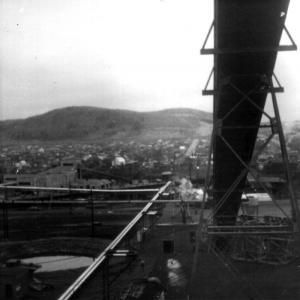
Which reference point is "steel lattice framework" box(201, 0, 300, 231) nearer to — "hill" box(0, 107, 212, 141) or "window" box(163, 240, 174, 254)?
"window" box(163, 240, 174, 254)

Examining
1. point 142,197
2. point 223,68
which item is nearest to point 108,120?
point 142,197

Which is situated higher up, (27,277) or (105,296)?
(105,296)

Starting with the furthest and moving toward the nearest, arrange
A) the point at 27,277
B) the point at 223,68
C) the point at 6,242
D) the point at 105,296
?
1. the point at 6,242
2. the point at 27,277
3. the point at 223,68
4. the point at 105,296

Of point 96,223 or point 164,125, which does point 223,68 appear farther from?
point 96,223

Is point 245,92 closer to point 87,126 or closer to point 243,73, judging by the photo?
point 243,73

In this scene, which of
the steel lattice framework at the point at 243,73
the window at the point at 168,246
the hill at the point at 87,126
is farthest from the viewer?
the hill at the point at 87,126

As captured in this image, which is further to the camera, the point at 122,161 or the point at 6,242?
the point at 6,242

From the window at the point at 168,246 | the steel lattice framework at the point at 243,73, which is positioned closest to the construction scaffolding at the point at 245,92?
the steel lattice framework at the point at 243,73

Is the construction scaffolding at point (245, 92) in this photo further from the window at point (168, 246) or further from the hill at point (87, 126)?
the hill at point (87, 126)
